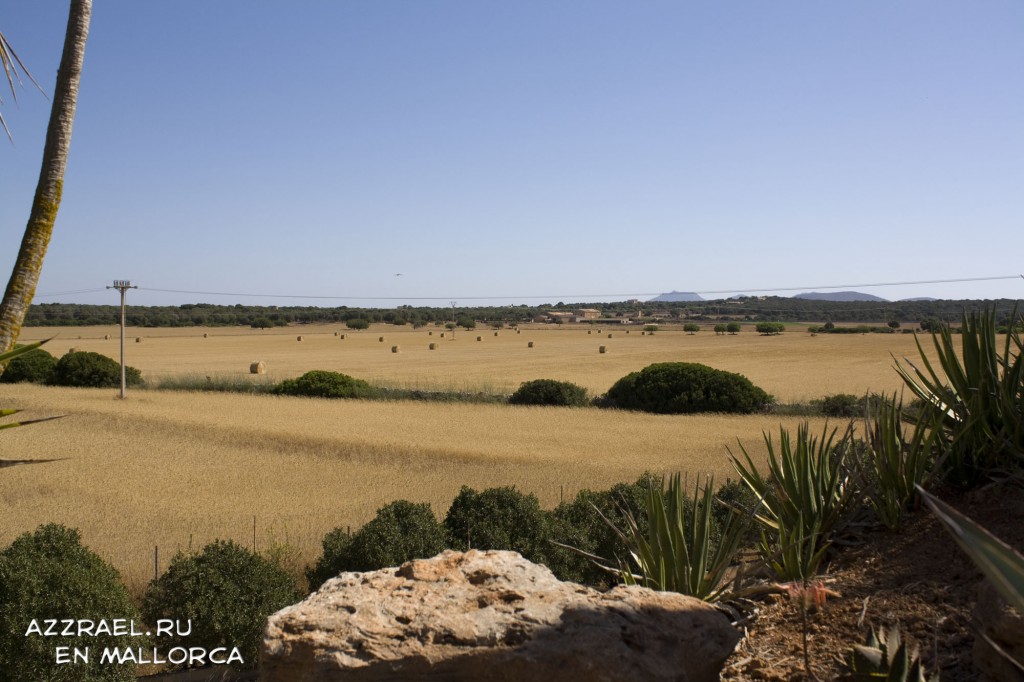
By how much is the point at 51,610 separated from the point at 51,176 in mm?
3550

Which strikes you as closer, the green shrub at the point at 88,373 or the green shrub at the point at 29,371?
the green shrub at the point at 88,373

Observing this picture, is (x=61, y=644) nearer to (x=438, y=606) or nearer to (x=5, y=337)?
(x=5, y=337)

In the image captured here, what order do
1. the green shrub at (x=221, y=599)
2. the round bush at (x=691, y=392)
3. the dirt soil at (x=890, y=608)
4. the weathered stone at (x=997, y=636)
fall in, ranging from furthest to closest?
the round bush at (x=691, y=392)
the green shrub at (x=221, y=599)
the dirt soil at (x=890, y=608)
the weathered stone at (x=997, y=636)

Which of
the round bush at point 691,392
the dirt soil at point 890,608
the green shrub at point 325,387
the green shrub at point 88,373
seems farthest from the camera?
the green shrub at point 88,373

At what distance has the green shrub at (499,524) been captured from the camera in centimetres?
905

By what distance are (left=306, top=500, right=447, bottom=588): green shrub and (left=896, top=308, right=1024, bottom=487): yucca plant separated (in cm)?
510

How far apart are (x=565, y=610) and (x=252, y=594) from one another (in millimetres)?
5282

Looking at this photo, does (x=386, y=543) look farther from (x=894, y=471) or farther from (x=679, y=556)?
(x=894, y=471)

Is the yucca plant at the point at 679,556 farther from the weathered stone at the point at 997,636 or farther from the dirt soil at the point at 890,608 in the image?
the weathered stone at the point at 997,636

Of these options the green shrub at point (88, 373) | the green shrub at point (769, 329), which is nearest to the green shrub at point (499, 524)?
the green shrub at point (88, 373)

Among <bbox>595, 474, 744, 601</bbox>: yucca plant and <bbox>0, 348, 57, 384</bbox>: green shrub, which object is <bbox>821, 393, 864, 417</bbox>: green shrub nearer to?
<bbox>595, 474, 744, 601</bbox>: yucca plant

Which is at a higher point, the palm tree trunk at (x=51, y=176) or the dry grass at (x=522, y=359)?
the palm tree trunk at (x=51, y=176)

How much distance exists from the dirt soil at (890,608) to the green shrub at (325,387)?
29519 mm

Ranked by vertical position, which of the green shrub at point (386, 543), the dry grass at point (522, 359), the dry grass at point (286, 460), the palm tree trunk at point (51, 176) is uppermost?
the palm tree trunk at point (51, 176)
